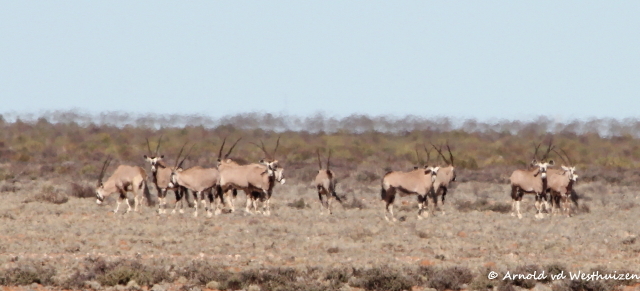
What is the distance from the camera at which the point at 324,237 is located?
17.3m

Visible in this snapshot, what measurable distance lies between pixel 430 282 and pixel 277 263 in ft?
8.87

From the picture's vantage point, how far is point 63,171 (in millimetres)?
37469

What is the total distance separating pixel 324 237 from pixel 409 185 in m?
4.83

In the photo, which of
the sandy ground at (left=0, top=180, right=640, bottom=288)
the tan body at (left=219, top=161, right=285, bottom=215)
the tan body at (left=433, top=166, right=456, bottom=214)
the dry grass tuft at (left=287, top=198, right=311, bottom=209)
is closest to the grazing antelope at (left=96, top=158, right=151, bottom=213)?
the sandy ground at (left=0, top=180, right=640, bottom=288)

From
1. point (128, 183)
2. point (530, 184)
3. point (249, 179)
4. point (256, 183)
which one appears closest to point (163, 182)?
point (128, 183)

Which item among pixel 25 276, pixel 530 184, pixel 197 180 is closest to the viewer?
pixel 25 276

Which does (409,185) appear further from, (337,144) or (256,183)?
(337,144)

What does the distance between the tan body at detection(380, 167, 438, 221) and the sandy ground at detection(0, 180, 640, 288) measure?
1.88 feet

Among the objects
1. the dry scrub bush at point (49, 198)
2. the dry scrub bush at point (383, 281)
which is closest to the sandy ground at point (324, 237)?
the dry scrub bush at point (49, 198)

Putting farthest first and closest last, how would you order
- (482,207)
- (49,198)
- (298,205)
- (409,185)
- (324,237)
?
(482,207) < (298,205) < (49,198) < (409,185) < (324,237)

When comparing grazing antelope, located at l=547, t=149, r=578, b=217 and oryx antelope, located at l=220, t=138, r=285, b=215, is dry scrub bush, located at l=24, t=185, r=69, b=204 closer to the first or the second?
oryx antelope, located at l=220, t=138, r=285, b=215

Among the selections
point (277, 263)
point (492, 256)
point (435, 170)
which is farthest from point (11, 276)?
point (435, 170)

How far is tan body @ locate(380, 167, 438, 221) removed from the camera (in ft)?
70.4

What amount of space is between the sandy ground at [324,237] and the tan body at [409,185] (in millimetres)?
572
